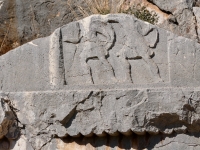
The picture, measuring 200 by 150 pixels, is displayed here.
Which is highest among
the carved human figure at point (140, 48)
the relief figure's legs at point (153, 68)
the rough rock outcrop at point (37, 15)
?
the rough rock outcrop at point (37, 15)

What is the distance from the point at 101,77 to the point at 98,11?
3.17 ft

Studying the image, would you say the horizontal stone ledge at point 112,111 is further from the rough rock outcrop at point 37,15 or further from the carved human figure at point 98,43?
the rough rock outcrop at point 37,15

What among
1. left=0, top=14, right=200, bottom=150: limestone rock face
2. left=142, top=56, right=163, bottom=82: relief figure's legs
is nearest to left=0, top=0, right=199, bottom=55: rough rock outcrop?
left=0, top=14, right=200, bottom=150: limestone rock face

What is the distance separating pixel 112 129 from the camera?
4.17m

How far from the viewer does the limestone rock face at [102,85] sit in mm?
4152

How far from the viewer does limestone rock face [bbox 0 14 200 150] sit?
4.15 m

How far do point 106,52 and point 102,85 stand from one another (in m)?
0.26

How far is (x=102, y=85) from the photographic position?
429 cm

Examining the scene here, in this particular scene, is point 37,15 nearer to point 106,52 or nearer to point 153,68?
point 106,52

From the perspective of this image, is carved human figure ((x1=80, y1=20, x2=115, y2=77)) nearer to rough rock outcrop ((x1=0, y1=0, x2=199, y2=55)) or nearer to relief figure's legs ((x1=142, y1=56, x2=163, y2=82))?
relief figure's legs ((x1=142, y1=56, x2=163, y2=82))

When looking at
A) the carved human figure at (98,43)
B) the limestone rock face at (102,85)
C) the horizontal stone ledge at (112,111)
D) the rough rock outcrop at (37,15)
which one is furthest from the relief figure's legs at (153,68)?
the rough rock outcrop at (37,15)

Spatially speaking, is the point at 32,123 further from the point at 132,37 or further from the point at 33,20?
the point at 33,20

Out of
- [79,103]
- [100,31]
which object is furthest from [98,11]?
[79,103]

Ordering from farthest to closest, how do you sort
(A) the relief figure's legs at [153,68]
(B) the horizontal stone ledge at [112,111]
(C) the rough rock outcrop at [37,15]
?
(C) the rough rock outcrop at [37,15], (A) the relief figure's legs at [153,68], (B) the horizontal stone ledge at [112,111]
